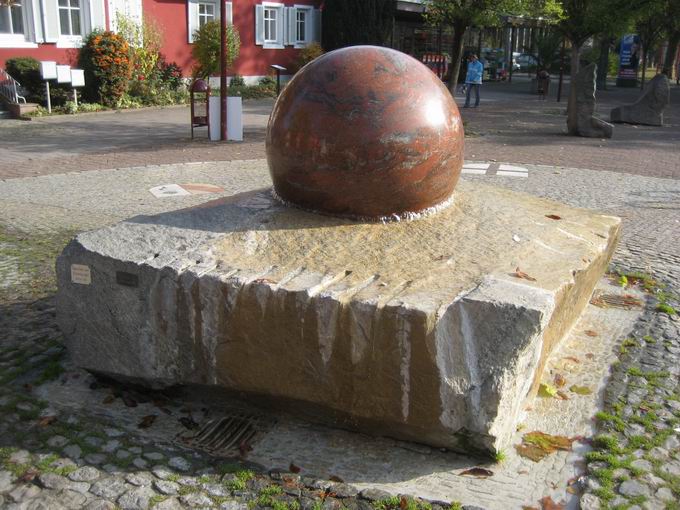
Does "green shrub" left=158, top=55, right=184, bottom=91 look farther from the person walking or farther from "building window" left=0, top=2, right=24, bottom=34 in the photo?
the person walking

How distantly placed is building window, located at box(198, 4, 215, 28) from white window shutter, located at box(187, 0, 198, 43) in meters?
0.29

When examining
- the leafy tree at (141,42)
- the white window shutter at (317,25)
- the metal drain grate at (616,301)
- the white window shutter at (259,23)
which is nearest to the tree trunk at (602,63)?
the white window shutter at (317,25)

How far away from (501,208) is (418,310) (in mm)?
1931

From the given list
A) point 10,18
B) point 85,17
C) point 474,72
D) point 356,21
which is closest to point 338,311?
point 10,18

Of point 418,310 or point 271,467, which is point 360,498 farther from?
point 418,310

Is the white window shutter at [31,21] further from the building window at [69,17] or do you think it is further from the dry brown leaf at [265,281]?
the dry brown leaf at [265,281]

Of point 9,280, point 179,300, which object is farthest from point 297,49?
point 179,300

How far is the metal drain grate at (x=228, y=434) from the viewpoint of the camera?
3.56 metres

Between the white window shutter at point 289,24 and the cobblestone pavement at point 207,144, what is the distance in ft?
22.1

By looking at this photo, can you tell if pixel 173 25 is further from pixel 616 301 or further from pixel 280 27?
pixel 616 301

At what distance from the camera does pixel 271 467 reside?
3387mm


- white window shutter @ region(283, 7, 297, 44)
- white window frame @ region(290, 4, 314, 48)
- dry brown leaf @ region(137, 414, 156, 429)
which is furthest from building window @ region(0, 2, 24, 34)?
dry brown leaf @ region(137, 414, 156, 429)

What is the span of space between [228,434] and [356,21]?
2370cm

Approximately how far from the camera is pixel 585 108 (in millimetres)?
15367
